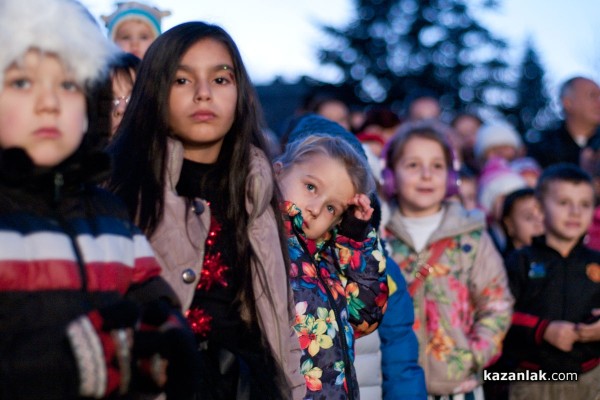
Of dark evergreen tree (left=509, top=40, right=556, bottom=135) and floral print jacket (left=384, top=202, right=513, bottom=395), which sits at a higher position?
dark evergreen tree (left=509, top=40, right=556, bottom=135)

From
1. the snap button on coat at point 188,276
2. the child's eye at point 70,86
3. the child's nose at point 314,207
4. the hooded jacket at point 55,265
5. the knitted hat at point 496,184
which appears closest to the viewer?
the hooded jacket at point 55,265

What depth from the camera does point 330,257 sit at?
412 cm

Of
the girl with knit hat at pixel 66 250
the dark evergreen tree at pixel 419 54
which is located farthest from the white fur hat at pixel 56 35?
the dark evergreen tree at pixel 419 54

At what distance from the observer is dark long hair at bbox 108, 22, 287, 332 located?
3107 mm

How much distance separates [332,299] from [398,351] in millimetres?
1009

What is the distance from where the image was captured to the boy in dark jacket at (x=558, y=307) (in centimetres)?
578

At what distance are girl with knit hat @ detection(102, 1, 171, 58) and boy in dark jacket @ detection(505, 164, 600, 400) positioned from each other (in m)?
2.81

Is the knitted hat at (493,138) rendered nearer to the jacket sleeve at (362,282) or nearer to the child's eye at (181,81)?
the jacket sleeve at (362,282)

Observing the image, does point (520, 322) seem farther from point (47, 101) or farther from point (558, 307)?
point (47, 101)

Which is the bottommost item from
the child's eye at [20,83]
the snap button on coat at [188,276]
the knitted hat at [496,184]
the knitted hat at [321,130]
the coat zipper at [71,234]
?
the snap button on coat at [188,276]

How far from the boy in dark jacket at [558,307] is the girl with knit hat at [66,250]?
3.82m

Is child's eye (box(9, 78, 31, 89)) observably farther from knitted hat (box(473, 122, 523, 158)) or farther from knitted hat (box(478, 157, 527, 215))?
knitted hat (box(473, 122, 523, 158))

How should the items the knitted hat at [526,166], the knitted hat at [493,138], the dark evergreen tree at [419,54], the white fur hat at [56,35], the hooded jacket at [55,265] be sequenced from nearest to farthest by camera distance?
the hooded jacket at [55,265]
the white fur hat at [56,35]
the knitted hat at [526,166]
the knitted hat at [493,138]
the dark evergreen tree at [419,54]

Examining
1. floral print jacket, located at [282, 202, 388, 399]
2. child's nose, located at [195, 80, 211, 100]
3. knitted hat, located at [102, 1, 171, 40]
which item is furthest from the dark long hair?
knitted hat, located at [102, 1, 171, 40]
